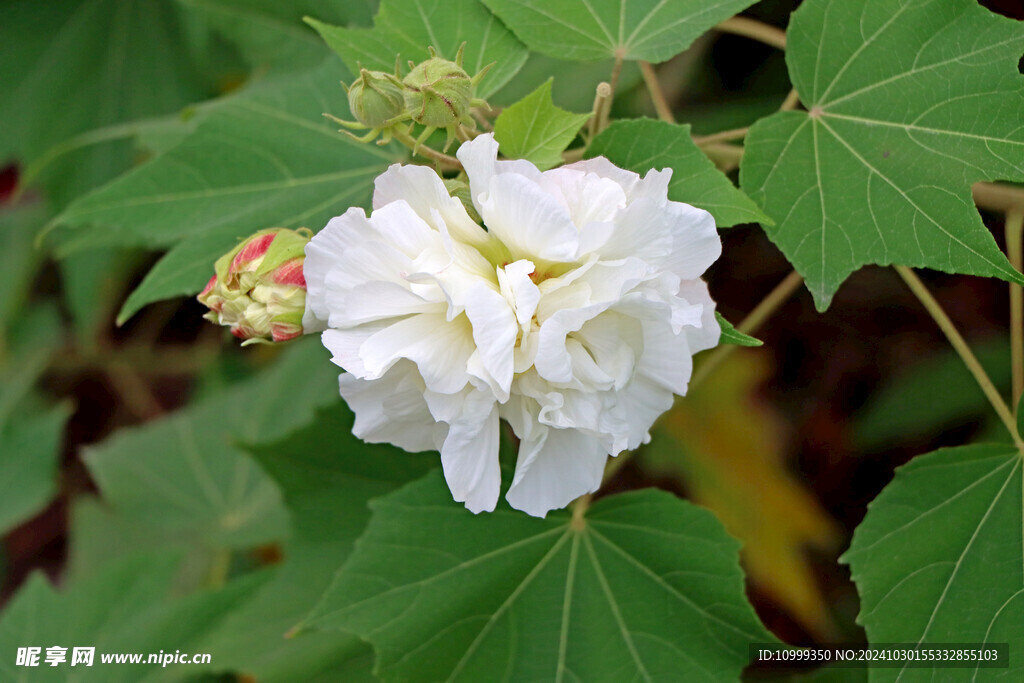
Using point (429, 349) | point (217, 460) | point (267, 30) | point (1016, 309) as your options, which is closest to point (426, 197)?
point (429, 349)

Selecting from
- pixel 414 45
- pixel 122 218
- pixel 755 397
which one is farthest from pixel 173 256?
pixel 755 397

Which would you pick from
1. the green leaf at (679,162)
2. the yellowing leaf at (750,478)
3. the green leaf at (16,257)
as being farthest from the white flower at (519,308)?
the green leaf at (16,257)

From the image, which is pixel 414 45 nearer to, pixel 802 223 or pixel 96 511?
pixel 802 223

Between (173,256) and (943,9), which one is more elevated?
(943,9)

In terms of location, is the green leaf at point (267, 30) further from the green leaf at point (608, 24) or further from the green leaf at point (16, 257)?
the green leaf at point (16, 257)

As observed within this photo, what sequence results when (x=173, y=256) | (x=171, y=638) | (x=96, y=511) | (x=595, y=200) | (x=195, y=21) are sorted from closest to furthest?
(x=595, y=200), (x=173, y=256), (x=171, y=638), (x=195, y=21), (x=96, y=511)

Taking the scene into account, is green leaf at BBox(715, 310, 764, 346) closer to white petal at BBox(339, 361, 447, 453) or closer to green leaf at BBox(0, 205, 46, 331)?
white petal at BBox(339, 361, 447, 453)

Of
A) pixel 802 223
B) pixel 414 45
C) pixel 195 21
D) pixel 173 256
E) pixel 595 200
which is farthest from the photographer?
pixel 195 21

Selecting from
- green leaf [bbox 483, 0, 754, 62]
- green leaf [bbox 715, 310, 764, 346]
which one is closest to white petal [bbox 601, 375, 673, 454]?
green leaf [bbox 715, 310, 764, 346]

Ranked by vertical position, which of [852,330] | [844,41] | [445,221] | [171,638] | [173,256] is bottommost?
[171,638]
